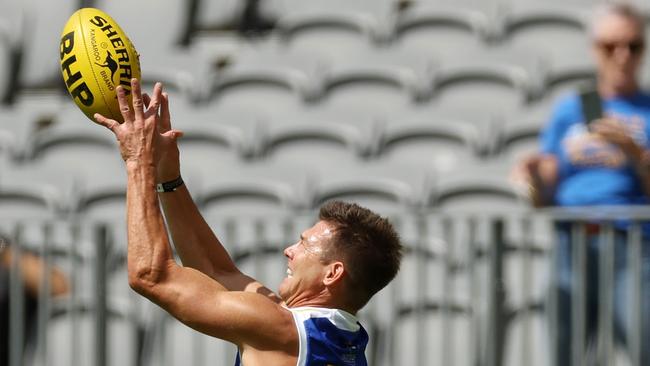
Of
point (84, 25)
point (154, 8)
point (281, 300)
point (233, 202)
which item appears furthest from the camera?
point (154, 8)

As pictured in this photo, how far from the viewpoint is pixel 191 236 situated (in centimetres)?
393

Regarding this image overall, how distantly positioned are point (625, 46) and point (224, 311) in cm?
300

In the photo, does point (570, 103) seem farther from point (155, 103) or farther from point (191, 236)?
point (155, 103)

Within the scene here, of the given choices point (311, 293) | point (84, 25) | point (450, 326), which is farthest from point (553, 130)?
point (84, 25)

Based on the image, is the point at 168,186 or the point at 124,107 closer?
the point at 124,107

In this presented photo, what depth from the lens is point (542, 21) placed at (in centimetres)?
853

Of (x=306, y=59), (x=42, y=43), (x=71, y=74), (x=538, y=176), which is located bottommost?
(x=71, y=74)

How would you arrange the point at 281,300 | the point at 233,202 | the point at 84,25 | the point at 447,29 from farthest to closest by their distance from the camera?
the point at 447,29, the point at 233,202, the point at 281,300, the point at 84,25

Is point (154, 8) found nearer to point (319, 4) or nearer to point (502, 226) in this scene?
point (319, 4)

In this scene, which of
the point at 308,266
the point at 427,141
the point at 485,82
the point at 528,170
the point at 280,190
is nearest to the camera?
the point at 308,266

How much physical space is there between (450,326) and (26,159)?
3.57m

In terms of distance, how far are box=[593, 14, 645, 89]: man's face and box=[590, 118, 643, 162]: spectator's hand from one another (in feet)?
0.97

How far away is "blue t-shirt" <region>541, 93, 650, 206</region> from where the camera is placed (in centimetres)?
568

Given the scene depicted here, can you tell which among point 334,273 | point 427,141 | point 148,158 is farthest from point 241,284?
point 427,141
